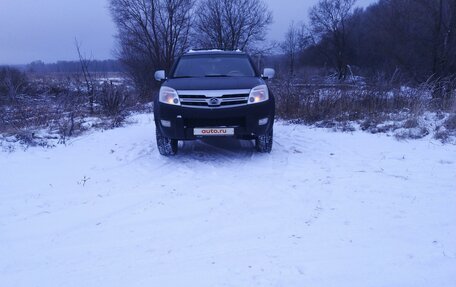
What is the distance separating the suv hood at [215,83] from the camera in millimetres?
5449

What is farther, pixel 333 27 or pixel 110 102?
pixel 333 27

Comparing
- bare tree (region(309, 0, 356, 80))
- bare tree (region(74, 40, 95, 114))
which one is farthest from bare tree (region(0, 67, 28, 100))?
bare tree (region(309, 0, 356, 80))

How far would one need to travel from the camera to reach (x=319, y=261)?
2.80 m

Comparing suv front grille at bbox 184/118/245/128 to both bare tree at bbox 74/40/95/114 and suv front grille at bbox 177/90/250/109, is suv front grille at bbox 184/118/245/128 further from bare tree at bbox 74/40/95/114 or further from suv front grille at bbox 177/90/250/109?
bare tree at bbox 74/40/95/114

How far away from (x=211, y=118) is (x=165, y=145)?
1.04 metres

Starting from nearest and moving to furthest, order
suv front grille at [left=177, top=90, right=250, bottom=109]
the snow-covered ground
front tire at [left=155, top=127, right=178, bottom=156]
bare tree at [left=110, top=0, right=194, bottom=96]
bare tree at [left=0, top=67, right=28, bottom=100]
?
the snow-covered ground < suv front grille at [left=177, top=90, right=250, bottom=109] < front tire at [left=155, top=127, right=178, bottom=156] < bare tree at [left=0, top=67, right=28, bottom=100] < bare tree at [left=110, top=0, right=194, bottom=96]

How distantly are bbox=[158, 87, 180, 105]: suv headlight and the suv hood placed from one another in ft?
0.27

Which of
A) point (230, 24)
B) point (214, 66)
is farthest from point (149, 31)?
point (214, 66)

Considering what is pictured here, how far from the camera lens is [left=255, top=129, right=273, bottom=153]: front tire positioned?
5926 mm

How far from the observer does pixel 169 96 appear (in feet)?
18.1

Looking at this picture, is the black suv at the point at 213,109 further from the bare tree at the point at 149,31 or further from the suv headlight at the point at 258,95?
the bare tree at the point at 149,31

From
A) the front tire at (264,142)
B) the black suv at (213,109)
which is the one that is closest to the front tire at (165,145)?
the black suv at (213,109)

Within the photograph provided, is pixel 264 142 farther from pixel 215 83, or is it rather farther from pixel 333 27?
pixel 333 27

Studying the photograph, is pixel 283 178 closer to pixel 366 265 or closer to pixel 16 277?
pixel 366 265
